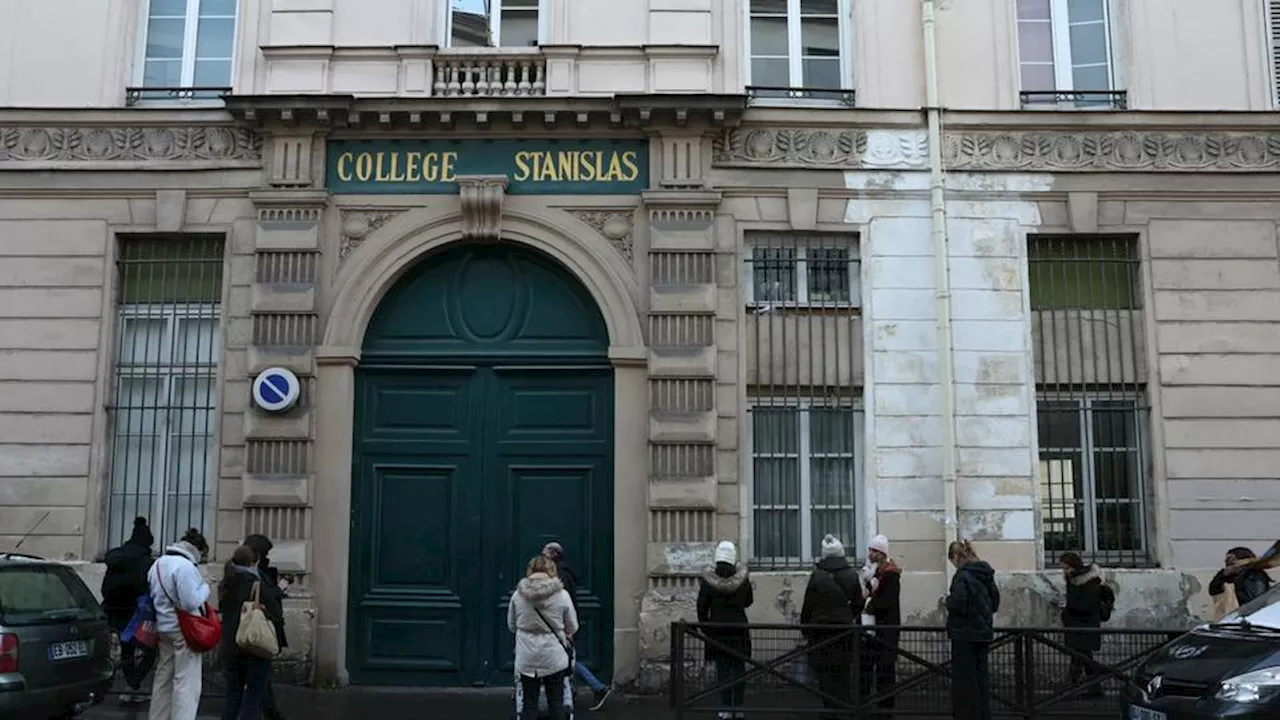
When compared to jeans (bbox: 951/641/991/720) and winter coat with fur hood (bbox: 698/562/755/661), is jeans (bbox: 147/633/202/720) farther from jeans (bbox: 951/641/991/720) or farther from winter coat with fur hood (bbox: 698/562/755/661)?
jeans (bbox: 951/641/991/720)

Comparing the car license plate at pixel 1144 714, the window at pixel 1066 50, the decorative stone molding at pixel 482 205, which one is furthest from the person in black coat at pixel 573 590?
the window at pixel 1066 50

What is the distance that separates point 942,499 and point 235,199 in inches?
314

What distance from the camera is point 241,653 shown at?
28.0 feet

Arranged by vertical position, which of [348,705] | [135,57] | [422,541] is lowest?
[348,705]

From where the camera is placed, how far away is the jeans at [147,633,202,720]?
8.30 metres

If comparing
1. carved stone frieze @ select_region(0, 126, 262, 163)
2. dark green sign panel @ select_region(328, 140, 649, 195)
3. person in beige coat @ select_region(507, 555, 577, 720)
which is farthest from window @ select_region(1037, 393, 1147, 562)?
carved stone frieze @ select_region(0, 126, 262, 163)

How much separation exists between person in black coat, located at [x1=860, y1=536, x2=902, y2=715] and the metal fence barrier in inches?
0.6

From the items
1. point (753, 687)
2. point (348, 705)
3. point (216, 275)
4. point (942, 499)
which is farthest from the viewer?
point (216, 275)

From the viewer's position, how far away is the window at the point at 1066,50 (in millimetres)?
12188

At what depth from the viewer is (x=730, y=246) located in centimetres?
1166

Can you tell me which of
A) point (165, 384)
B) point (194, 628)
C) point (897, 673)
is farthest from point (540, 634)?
point (165, 384)

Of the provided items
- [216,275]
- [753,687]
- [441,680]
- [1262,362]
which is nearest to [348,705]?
[441,680]

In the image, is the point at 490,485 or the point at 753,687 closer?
the point at 753,687

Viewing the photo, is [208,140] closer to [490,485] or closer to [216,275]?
[216,275]
